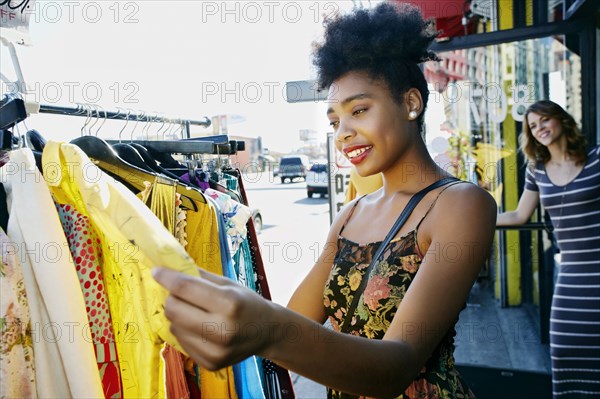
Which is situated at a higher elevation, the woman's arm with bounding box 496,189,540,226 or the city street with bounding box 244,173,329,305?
the woman's arm with bounding box 496,189,540,226

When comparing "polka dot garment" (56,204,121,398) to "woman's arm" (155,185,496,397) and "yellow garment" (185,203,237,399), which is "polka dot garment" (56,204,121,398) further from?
"woman's arm" (155,185,496,397)

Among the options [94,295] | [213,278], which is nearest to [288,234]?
[94,295]

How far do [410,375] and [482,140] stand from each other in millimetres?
4121

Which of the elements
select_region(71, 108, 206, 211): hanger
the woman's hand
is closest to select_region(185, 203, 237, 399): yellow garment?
select_region(71, 108, 206, 211): hanger

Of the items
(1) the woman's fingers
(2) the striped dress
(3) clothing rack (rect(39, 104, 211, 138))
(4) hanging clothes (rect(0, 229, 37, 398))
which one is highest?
(3) clothing rack (rect(39, 104, 211, 138))

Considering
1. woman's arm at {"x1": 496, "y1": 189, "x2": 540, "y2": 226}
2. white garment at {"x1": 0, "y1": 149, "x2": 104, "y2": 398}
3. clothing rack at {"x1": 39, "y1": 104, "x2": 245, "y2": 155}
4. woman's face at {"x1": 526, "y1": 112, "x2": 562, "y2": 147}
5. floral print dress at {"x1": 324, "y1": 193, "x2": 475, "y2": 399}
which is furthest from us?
woman's arm at {"x1": 496, "y1": 189, "x2": 540, "y2": 226}

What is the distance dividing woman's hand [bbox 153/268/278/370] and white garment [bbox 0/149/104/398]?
44cm

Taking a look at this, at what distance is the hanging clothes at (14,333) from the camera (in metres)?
0.91

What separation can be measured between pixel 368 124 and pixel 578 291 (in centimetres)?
211

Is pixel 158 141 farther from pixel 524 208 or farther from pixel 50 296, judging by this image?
pixel 524 208

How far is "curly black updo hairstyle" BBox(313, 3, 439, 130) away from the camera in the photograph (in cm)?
140

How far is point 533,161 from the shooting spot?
3086 mm

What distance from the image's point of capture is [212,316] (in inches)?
23.1

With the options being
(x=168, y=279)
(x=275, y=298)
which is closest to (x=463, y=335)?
(x=275, y=298)
